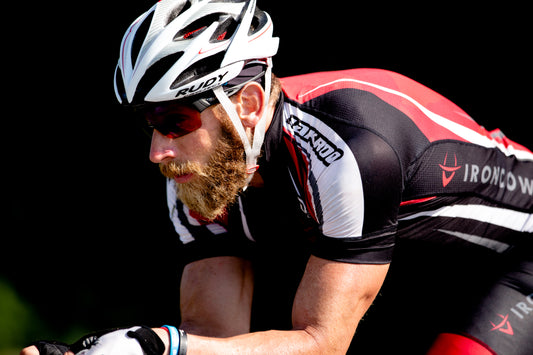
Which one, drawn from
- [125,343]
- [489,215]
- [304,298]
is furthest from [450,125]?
[125,343]

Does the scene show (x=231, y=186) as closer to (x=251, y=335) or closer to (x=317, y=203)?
(x=317, y=203)

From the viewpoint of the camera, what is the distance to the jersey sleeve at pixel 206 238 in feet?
8.41

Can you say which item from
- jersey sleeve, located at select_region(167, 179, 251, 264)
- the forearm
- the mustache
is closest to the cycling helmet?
the mustache

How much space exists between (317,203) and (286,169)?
0.28 metres

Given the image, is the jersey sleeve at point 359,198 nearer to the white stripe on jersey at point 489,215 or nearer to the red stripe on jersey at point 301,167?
the red stripe on jersey at point 301,167

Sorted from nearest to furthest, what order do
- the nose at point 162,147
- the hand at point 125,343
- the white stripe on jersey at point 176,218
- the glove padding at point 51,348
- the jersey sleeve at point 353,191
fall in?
the hand at point 125,343 → the glove padding at point 51,348 → the jersey sleeve at point 353,191 → the nose at point 162,147 → the white stripe on jersey at point 176,218

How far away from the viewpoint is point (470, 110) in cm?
331

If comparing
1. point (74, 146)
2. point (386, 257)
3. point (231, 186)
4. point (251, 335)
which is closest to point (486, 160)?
point (386, 257)

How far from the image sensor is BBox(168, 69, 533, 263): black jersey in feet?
6.30

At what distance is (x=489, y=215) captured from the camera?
2.28 metres

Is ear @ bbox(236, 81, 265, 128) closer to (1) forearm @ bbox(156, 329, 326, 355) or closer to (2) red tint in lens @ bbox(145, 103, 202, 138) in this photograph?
(2) red tint in lens @ bbox(145, 103, 202, 138)

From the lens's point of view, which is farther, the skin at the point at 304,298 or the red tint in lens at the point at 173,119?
the red tint in lens at the point at 173,119

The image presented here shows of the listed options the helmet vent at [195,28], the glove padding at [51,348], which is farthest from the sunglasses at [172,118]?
the glove padding at [51,348]

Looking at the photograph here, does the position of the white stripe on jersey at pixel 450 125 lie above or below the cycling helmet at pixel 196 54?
below
